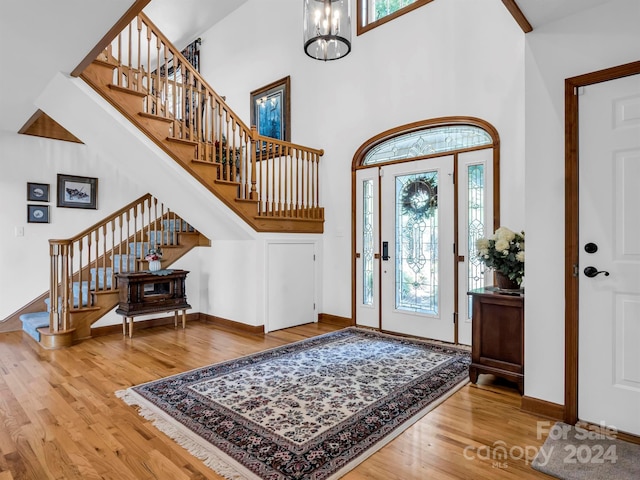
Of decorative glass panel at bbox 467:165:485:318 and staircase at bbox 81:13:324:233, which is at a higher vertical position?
staircase at bbox 81:13:324:233

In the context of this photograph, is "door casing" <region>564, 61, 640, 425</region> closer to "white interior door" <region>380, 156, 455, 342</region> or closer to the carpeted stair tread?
"white interior door" <region>380, 156, 455, 342</region>

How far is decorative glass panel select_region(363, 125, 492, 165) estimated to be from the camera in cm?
419

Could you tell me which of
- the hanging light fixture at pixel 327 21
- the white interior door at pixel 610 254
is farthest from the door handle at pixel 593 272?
the hanging light fixture at pixel 327 21

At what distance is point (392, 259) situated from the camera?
4.75m

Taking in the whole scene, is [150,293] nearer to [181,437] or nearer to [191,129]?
[191,129]

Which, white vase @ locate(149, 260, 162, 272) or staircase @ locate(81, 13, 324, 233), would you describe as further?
white vase @ locate(149, 260, 162, 272)

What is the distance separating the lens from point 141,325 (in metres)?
5.06

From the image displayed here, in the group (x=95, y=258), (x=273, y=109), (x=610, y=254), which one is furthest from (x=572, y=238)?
(x=95, y=258)

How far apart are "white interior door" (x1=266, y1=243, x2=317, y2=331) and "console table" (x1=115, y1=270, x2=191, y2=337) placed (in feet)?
3.85

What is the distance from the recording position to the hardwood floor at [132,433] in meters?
1.93

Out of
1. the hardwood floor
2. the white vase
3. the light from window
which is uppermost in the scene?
the light from window

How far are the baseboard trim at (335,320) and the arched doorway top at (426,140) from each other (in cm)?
207

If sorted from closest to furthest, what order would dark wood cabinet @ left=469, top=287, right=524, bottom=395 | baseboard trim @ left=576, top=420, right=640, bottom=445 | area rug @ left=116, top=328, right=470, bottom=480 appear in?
area rug @ left=116, top=328, right=470, bottom=480 → baseboard trim @ left=576, top=420, right=640, bottom=445 → dark wood cabinet @ left=469, top=287, right=524, bottom=395

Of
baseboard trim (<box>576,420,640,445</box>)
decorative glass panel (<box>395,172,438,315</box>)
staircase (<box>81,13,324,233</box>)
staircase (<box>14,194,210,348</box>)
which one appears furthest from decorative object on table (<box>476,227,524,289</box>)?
staircase (<box>14,194,210,348</box>)
